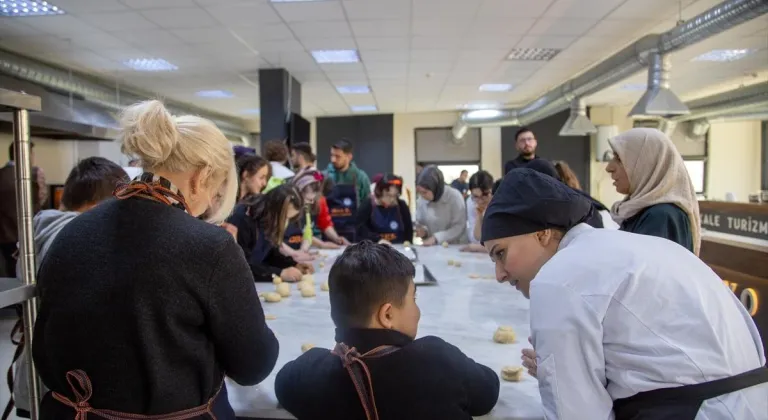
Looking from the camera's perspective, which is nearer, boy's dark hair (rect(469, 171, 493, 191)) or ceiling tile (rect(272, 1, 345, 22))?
boy's dark hair (rect(469, 171, 493, 191))

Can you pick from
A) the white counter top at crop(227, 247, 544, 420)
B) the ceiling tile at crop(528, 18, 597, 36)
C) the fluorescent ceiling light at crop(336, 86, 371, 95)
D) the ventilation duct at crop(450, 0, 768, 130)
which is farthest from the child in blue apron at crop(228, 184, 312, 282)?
the fluorescent ceiling light at crop(336, 86, 371, 95)

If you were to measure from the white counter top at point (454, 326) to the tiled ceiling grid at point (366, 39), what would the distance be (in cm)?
318

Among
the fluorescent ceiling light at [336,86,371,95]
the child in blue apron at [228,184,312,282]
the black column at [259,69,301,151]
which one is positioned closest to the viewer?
the child in blue apron at [228,184,312,282]

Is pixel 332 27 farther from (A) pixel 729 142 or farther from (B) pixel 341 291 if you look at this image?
(A) pixel 729 142

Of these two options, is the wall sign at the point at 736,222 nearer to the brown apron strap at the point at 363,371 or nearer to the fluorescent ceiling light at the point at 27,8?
the brown apron strap at the point at 363,371

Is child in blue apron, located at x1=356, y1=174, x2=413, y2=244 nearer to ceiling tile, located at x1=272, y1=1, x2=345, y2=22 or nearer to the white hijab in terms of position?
ceiling tile, located at x1=272, y1=1, x2=345, y2=22

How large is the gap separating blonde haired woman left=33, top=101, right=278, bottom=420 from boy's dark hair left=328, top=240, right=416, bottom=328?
0.24 m

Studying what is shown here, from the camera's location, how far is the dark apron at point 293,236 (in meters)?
3.60

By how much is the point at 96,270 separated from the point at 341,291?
0.55m

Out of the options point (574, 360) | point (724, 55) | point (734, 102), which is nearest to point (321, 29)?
point (574, 360)

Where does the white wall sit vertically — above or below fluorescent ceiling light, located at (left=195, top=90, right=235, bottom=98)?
below

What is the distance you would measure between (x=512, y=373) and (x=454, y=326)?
52 centimetres

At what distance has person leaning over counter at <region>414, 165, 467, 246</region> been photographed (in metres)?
4.52

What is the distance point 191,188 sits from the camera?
1119 millimetres
